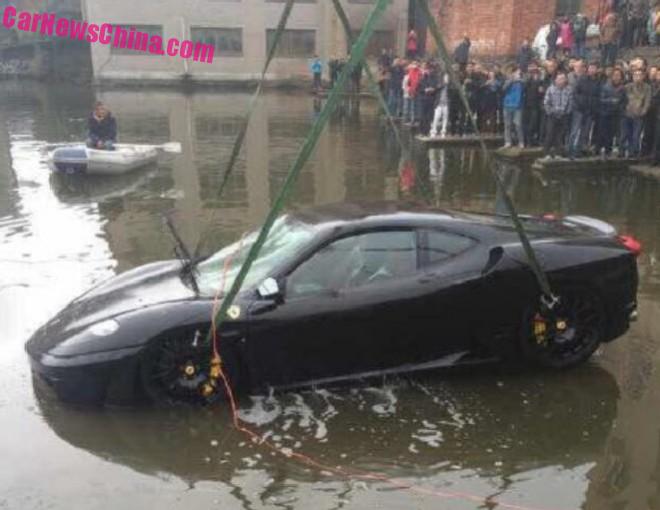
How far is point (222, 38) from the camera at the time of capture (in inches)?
1631

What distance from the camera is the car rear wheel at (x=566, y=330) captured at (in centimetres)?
569

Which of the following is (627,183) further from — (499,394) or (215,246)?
(499,394)

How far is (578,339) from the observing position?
19.1 ft

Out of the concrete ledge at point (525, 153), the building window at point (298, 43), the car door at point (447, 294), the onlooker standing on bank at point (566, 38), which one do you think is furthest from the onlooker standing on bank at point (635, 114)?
the building window at point (298, 43)

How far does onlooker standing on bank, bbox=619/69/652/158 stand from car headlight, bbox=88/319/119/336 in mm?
10654

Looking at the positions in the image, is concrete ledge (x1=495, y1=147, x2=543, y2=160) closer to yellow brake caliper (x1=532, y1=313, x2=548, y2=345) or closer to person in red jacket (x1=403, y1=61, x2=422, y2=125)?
person in red jacket (x1=403, y1=61, x2=422, y2=125)

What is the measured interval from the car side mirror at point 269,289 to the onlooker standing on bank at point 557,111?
10058mm

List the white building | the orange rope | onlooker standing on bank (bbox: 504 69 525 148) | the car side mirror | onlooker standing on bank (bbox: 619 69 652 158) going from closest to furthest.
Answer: the orange rope, the car side mirror, onlooker standing on bank (bbox: 619 69 652 158), onlooker standing on bank (bbox: 504 69 525 148), the white building

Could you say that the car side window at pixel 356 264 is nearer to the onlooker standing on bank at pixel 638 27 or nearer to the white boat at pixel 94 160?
the white boat at pixel 94 160

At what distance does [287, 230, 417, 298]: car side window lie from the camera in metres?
5.29

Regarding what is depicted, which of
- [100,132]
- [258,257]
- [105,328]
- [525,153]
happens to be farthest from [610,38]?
[105,328]

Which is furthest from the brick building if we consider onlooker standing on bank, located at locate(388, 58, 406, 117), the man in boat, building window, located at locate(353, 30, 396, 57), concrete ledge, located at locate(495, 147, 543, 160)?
the man in boat

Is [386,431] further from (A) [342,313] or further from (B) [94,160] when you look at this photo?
(B) [94,160]

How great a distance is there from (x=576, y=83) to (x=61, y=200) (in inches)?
359
